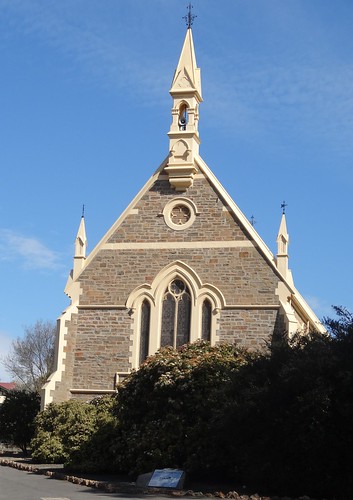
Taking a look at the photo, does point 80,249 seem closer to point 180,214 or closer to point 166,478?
point 180,214

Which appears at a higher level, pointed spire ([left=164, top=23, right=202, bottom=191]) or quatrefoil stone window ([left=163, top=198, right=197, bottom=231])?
pointed spire ([left=164, top=23, right=202, bottom=191])

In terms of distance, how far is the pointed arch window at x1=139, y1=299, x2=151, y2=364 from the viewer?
95.3 feet

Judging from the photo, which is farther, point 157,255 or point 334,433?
point 157,255

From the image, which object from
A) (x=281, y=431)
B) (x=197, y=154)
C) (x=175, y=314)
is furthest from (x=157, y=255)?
(x=281, y=431)

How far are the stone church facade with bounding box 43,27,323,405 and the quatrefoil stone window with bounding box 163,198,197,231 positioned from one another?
35mm

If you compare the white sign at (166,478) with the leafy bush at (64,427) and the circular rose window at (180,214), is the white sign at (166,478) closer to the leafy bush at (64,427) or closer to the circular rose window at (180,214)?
the leafy bush at (64,427)

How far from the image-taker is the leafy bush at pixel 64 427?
83.1 ft

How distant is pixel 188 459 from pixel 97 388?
9.14m

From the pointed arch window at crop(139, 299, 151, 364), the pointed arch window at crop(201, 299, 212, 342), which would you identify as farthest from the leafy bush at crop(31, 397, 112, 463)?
the pointed arch window at crop(201, 299, 212, 342)

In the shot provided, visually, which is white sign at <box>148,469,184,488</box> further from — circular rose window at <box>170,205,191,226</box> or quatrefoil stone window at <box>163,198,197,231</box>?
circular rose window at <box>170,205,191,226</box>

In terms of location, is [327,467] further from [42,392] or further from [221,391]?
[42,392]

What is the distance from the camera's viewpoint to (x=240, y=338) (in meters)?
28.3

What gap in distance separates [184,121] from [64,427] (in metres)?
12.3

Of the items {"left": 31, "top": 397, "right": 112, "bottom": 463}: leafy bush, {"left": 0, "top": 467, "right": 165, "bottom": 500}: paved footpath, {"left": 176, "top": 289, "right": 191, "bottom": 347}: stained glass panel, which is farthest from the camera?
{"left": 176, "top": 289, "right": 191, "bottom": 347}: stained glass panel
